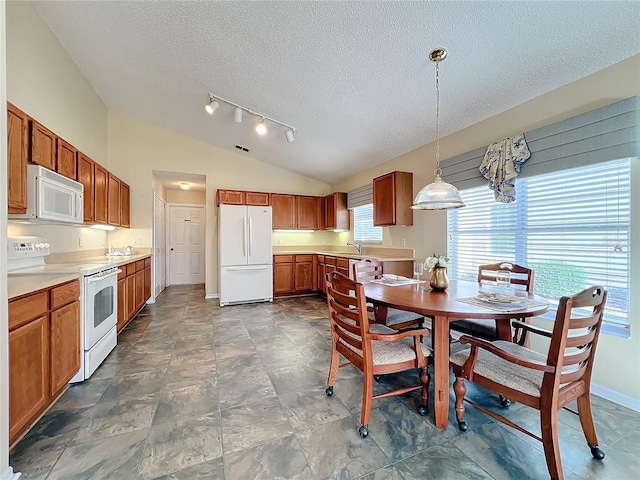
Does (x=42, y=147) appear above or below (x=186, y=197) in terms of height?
below

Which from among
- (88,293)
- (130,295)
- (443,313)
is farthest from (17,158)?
(443,313)

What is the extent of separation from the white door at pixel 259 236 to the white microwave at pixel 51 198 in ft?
7.69

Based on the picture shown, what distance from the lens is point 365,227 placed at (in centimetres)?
522

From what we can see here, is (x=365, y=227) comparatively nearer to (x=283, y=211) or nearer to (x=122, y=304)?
(x=283, y=211)

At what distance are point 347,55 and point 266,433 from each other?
115 inches

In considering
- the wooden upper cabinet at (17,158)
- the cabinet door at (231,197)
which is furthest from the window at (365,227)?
the wooden upper cabinet at (17,158)

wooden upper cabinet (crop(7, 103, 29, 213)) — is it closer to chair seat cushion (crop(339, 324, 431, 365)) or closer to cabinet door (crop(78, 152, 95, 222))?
cabinet door (crop(78, 152, 95, 222))

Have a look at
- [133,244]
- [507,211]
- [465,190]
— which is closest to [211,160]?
[133,244]

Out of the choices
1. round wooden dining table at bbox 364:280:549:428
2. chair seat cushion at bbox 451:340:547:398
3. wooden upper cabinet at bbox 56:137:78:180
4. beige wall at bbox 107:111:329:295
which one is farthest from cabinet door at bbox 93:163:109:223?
chair seat cushion at bbox 451:340:547:398

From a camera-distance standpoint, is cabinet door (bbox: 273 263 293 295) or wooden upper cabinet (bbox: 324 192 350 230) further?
wooden upper cabinet (bbox: 324 192 350 230)

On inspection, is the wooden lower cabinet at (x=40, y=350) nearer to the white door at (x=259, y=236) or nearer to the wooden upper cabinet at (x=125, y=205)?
the wooden upper cabinet at (x=125, y=205)

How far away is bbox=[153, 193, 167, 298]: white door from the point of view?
17.0ft

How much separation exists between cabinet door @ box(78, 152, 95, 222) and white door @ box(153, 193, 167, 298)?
6.16 ft

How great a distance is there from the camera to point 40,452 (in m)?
1.47
